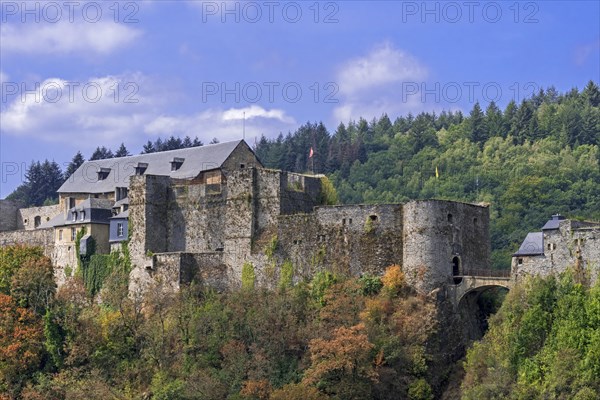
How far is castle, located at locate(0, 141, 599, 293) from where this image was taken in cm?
5997

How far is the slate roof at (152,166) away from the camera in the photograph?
72.1 metres

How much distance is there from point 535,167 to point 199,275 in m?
48.7

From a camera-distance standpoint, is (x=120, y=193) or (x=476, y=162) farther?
(x=476, y=162)

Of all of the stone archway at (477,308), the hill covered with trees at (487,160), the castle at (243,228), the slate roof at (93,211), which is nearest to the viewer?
the stone archway at (477,308)

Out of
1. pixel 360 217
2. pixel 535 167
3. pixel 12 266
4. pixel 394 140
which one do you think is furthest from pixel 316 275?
pixel 394 140

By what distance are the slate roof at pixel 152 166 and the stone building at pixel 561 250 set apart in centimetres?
1992

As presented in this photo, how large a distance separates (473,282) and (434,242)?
2.55 metres

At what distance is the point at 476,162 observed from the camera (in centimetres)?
11388

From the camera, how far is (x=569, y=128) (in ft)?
386

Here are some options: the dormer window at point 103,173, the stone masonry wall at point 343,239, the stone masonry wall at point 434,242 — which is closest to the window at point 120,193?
the dormer window at point 103,173

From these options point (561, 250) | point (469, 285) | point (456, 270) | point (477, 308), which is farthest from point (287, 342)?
point (561, 250)

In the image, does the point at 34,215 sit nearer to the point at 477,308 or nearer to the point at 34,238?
the point at 34,238

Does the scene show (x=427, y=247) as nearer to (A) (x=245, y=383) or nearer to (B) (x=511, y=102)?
(A) (x=245, y=383)

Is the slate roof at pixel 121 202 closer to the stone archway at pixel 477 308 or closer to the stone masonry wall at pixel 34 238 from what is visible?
the stone masonry wall at pixel 34 238
